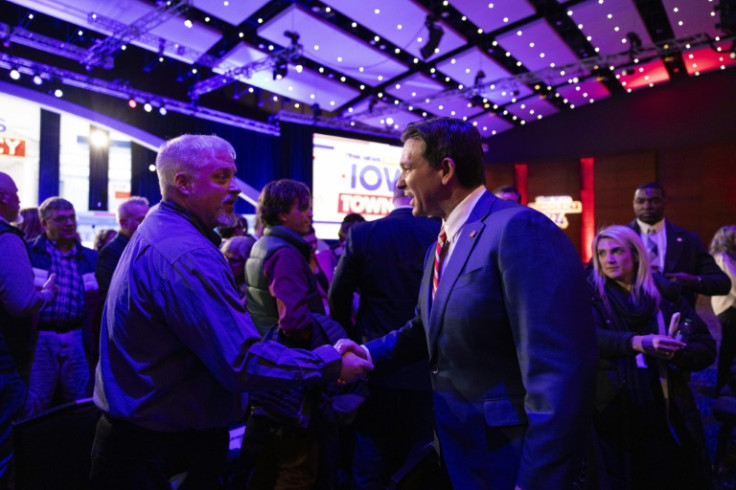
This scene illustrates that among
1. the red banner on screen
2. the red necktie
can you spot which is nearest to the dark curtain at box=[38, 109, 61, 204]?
the red banner on screen

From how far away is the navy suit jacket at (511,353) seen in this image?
1.16 m

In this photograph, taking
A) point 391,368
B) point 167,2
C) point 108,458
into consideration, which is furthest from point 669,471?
point 167,2

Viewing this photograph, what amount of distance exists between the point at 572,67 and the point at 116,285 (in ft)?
36.7

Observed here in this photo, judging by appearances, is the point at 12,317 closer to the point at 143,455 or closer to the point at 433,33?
the point at 143,455

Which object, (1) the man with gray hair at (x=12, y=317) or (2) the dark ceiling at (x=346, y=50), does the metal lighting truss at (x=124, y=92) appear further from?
(1) the man with gray hair at (x=12, y=317)

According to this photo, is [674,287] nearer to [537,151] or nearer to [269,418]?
[269,418]

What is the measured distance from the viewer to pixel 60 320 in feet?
12.0

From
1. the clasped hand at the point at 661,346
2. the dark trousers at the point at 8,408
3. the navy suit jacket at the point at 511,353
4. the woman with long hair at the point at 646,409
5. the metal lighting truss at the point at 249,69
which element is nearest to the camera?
the navy suit jacket at the point at 511,353

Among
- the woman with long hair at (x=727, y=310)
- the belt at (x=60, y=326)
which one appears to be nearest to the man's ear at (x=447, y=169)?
the belt at (x=60, y=326)

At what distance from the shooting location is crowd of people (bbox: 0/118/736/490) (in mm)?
1239

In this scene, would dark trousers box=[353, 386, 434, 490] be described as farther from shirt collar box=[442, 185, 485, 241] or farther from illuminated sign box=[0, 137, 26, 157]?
illuminated sign box=[0, 137, 26, 157]

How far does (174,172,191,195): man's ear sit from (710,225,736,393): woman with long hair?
520 cm

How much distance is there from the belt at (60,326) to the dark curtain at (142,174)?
8114mm

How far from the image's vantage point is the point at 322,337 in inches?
99.7
